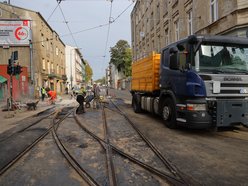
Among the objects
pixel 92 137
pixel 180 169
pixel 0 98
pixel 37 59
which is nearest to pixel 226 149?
pixel 180 169

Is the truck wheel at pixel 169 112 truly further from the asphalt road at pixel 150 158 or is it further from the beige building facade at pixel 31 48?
the beige building facade at pixel 31 48

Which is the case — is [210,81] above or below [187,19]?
below

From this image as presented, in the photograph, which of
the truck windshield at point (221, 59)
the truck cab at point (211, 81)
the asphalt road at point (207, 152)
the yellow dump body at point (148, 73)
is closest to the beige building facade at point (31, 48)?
the yellow dump body at point (148, 73)

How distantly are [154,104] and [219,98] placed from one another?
3.50m

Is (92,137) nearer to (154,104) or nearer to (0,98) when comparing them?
(154,104)

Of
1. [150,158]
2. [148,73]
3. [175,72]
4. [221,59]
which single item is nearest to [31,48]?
[148,73]

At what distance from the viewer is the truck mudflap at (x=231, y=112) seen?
6332 mm

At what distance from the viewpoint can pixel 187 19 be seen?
17797mm

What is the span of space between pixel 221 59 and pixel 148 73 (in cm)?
401

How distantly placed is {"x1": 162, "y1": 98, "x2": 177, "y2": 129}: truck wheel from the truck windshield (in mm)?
1676

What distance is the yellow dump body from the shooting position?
9680 millimetres

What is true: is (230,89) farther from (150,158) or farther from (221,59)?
(150,158)

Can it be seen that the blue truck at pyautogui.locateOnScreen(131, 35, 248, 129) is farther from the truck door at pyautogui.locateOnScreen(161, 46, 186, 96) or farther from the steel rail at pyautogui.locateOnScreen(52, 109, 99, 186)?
the steel rail at pyautogui.locateOnScreen(52, 109, 99, 186)

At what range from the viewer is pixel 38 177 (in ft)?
13.2
